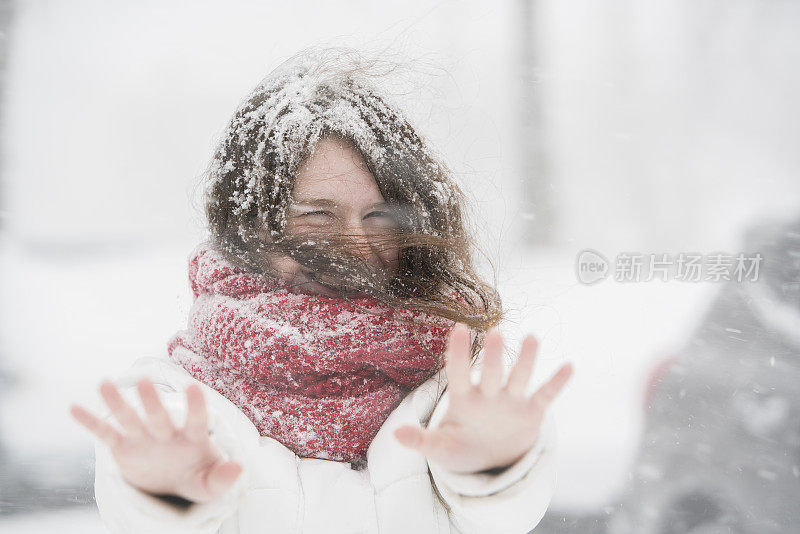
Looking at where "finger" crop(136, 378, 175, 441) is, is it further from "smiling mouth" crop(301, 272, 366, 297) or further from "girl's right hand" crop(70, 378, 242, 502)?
"smiling mouth" crop(301, 272, 366, 297)

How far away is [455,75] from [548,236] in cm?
42

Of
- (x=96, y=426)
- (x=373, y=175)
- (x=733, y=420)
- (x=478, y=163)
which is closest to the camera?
(x=96, y=426)

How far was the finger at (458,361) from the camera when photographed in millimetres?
447

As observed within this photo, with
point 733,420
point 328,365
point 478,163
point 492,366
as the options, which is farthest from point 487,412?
point 733,420

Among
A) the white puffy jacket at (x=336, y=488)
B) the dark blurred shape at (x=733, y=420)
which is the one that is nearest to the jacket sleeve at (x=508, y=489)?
the white puffy jacket at (x=336, y=488)

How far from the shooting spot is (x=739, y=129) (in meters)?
1.35

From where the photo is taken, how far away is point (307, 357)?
0.59 meters

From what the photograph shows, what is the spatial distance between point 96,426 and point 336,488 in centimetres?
24

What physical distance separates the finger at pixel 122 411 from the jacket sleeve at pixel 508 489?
0.82 ft

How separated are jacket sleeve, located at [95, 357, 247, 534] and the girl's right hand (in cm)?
1

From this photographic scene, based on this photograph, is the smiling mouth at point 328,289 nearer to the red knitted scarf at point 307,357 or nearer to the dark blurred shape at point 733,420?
the red knitted scarf at point 307,357

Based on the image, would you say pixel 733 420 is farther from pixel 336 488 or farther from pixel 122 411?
pixel 122 411

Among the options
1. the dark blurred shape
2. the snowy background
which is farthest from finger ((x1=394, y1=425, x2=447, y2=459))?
the dark blurred shape

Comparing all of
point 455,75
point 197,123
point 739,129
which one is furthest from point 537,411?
point 739,129
